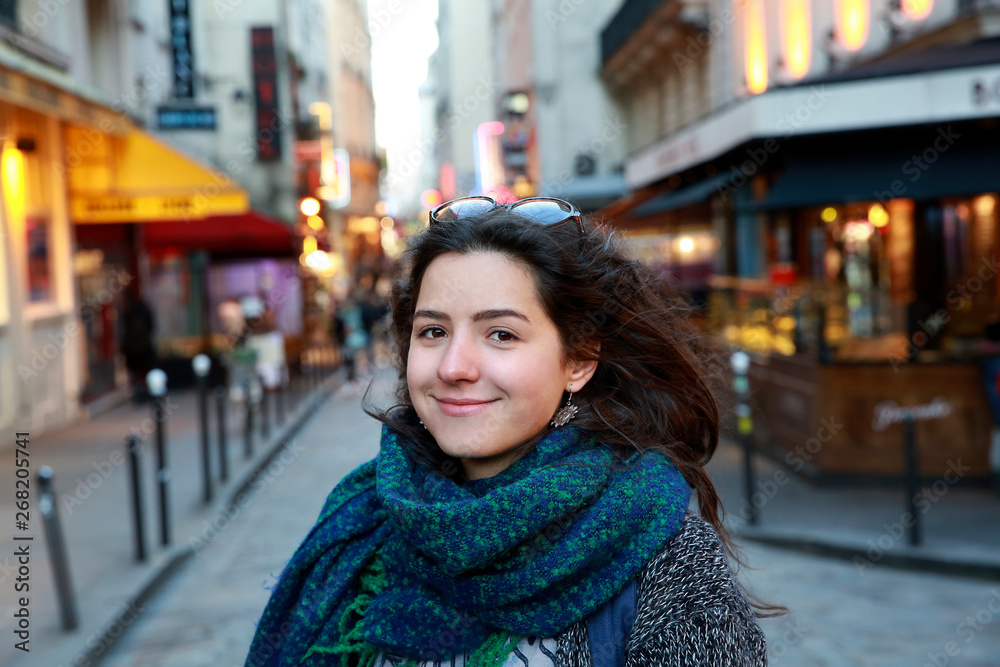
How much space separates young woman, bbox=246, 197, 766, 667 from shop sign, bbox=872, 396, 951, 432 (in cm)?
808

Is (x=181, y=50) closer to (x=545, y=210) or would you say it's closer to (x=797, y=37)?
(x=797, y=37)

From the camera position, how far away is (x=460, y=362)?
1.81 meters

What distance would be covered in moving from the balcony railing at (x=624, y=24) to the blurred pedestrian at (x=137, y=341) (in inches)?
479

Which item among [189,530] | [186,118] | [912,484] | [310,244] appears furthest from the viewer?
[310,244]

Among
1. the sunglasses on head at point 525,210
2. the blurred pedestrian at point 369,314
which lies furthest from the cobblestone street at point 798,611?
the blurred pedestrian at point 369,314

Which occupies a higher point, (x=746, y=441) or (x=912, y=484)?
(x=746, y=441)

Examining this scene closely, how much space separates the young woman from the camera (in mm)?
1730

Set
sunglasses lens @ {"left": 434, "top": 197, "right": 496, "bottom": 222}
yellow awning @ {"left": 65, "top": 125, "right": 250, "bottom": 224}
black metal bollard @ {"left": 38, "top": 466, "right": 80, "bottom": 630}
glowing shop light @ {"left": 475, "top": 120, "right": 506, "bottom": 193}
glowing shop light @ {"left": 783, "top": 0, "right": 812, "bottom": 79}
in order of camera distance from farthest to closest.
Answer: glowing shop light @ {"left": 475, "top": 120, "right": 506, "bottom": 193} → glowing shop light @ {"left": 783, "top": 0, "right": 812, "bottom": 79} → yellow awning @ {"left": 65, "top": 125, "right": 250, "bottom": 224} → black metal bollard @ {"left": 38, "top": 466, "right": 80, "bottom": 630} → sunglasses lens @ {"left": 434, "top": 197, "right": 496, "bottom": 222}

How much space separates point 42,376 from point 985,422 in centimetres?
1143

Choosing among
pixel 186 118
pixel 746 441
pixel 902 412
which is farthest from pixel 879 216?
pixel 186 118

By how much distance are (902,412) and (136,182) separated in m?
11.4

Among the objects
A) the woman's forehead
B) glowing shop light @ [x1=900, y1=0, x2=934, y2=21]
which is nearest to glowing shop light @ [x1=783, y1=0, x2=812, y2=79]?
glowing shop light @ [x1=900, y1=0, x2=934, y2=21]

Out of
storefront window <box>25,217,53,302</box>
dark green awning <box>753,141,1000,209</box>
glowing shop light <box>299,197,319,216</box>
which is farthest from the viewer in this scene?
glowing shop light <box>299,197,319,216</box>

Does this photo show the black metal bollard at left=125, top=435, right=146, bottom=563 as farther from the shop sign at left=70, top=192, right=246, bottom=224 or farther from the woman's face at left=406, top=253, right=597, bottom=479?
the shop sign at left=70, top=192, right=246, bottom=224
